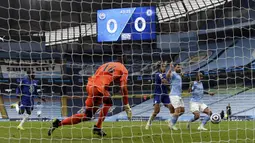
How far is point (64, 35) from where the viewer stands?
30547 millimetres

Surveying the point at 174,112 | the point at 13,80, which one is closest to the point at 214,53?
the point at 13,80

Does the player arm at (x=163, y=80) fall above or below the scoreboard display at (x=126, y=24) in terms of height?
below

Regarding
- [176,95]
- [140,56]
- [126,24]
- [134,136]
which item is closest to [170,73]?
[176,95]

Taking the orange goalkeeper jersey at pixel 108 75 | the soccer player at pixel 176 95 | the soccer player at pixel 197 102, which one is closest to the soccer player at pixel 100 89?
the orange goalkeeper jersey at pixel 108 75

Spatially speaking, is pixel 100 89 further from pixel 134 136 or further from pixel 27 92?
pixel 27 92

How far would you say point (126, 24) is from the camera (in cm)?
2481

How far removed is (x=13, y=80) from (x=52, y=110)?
273 inches

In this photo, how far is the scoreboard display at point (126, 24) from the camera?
24188 mm

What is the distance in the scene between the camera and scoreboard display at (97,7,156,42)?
24.2 meters

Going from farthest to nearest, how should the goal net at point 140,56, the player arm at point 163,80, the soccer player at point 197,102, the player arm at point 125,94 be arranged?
the goal net at point 140,56
the soccer player at point 197,102
the player arm at point 163,80
the player arm at point 125,94

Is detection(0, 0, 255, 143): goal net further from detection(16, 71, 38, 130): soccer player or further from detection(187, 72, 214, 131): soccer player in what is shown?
detection(187, 72, 214, 131): soccer player

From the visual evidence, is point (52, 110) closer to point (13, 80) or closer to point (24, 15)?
point (13, 80)

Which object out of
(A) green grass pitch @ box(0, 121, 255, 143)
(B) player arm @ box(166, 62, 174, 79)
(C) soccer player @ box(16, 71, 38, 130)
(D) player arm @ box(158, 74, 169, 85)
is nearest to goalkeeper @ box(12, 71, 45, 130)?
(C) soccer player @ box(16, 71, 38, 130)

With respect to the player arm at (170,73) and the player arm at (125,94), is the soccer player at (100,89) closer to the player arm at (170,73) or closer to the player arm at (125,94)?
the player arm at (125,94)
